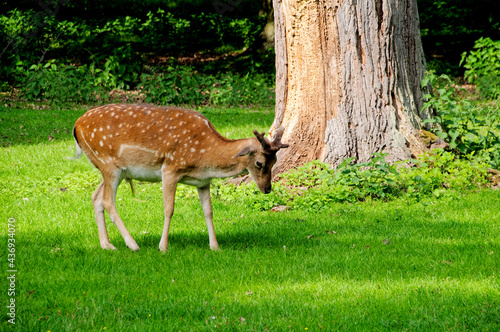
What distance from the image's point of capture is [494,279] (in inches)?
214

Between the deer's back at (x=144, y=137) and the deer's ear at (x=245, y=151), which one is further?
the deer's back at (x=144, y=137)

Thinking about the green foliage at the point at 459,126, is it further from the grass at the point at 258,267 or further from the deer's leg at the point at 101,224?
the deer's leg at the point at 101,224

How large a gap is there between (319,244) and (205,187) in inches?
58.0

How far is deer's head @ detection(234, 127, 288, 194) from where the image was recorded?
246 inches

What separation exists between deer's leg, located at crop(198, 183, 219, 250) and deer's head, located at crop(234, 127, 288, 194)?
→ 25.2 inches

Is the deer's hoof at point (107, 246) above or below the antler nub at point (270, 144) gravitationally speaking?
below

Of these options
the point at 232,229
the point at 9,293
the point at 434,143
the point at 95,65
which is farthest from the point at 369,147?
the point at 95,65

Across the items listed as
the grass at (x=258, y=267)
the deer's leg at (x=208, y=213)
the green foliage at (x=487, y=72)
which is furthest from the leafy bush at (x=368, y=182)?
the green foliage at (x=487, y=72)

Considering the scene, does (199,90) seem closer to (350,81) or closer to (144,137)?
(350,81)

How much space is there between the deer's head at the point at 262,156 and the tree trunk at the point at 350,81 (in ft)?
9.62

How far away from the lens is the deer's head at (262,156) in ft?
20.5

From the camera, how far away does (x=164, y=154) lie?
21.3 ft

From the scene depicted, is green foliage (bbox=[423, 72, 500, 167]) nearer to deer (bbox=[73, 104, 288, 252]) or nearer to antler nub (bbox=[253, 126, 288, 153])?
antler nub (bbox=[253, 126, 288, 153])

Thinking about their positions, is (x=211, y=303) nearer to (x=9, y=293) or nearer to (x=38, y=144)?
(x=9, y=293)
